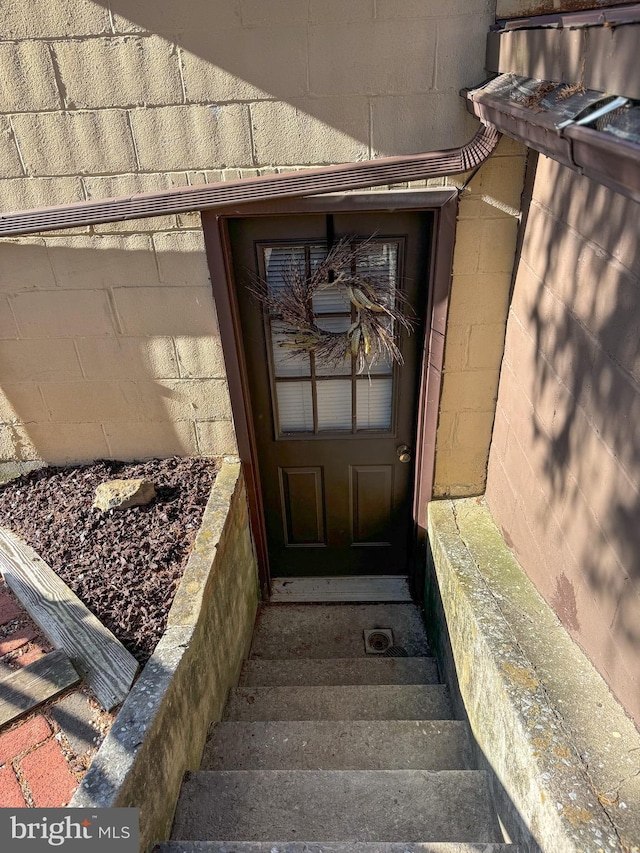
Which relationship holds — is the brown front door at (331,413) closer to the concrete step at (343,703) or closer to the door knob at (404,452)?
the door knob at (404,452)

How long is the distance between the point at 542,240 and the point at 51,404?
2937mm

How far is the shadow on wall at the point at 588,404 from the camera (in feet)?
6.26

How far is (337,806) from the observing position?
235 centimetres

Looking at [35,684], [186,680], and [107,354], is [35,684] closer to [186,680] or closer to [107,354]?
[186,680]

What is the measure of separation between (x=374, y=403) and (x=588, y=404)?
5.11 ft

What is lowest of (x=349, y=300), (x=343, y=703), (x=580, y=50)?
(x=343, y=703)

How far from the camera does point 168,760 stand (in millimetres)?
2268

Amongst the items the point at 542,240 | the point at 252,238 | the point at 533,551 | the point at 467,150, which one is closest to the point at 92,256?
the point at 252,238

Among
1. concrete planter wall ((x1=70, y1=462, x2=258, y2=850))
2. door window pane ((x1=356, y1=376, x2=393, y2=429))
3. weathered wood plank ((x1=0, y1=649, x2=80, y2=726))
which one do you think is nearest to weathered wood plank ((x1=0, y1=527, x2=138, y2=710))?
weathered wood plank ((x1=0, y1=649, x2=80, y2=726))

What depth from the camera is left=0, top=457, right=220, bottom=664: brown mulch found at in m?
2.75

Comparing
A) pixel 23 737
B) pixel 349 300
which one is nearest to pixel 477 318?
pixel 349 300

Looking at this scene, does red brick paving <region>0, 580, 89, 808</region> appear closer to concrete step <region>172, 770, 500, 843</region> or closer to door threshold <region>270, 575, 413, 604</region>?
concrete step <region>172, 770, 500, 843</region>

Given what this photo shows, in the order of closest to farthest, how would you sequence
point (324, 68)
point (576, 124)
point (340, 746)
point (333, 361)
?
point (576, 124) < point (324, 68) < point (340, 746) < point (333, 361)

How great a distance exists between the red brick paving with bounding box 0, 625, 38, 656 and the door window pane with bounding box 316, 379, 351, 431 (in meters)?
1.98
